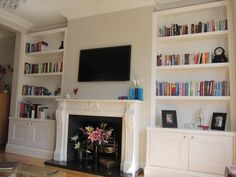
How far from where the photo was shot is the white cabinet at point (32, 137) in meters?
4.03

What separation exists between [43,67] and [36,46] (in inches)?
21.8

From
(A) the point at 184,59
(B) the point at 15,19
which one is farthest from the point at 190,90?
(B) the point at 15,19

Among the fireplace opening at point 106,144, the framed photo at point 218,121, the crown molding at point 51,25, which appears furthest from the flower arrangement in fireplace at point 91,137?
the crown molding at point 51,25

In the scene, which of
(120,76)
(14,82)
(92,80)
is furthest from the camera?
(14,82)

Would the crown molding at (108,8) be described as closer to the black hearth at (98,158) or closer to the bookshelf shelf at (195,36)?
the bookshelf shelf at (195,36)

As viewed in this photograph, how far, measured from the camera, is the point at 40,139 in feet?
13.6

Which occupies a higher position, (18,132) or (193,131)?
(193,131)

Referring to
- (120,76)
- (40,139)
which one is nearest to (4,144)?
(40,139)

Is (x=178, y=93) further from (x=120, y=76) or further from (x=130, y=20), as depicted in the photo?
(x=130, y=20)

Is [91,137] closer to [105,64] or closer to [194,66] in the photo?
[105,64]

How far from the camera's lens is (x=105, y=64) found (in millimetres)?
3766

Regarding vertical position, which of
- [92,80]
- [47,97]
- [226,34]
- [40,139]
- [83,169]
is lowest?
[83,169]

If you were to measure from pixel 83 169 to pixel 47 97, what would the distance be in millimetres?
1846

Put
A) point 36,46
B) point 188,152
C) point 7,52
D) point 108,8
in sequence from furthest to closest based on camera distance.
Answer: point 7,52, point 36,46, point 108,8, point 188,152
